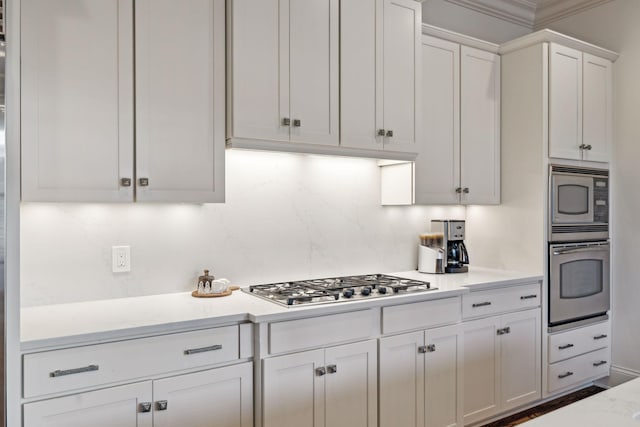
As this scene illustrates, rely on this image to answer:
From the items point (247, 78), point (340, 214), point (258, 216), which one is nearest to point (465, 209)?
point (340, 214)

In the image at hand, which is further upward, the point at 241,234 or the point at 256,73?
the point at 256,73

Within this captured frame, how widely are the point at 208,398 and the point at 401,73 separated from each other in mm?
1995

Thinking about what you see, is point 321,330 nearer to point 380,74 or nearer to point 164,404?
point 164,404

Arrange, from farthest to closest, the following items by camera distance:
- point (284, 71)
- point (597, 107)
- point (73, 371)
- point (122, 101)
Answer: point (597, 107), point (284, 71), point (122, 101), point (73, 371)

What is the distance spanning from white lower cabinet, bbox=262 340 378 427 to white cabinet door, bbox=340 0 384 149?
1.11m

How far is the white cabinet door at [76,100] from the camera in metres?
1.89

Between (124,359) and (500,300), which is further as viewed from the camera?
(500,300)

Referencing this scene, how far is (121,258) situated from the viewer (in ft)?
7.75

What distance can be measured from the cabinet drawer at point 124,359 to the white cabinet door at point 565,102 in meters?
2.49

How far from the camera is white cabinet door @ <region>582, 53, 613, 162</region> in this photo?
344cm

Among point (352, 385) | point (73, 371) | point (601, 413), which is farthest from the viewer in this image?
point (352, 385)

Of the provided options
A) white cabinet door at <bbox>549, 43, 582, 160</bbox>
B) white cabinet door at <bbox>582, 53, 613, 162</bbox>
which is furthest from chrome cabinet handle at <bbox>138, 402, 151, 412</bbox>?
white cabinet door at <bbox>582, 53, 613, 162</bbox>

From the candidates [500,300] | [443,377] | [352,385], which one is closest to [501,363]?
[500,300]

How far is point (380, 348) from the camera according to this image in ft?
7.87
